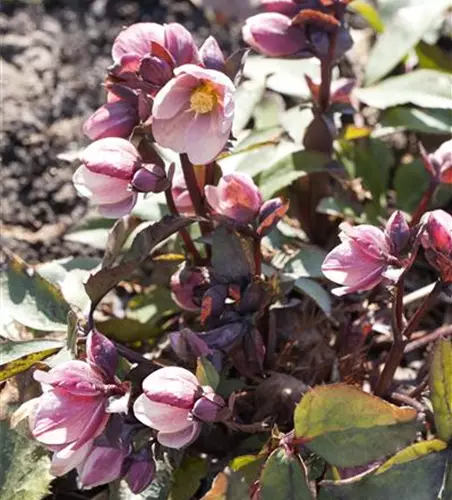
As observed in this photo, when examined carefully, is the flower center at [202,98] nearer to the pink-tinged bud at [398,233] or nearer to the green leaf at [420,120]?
the pink-tinged bud at [398,233]

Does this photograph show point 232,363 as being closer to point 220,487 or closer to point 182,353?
point 182,353

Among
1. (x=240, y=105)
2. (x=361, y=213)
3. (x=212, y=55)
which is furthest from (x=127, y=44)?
(x=361, y=213)

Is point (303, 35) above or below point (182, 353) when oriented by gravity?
above

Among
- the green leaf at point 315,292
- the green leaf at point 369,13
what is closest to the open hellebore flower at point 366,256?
the green leaf at point 315,292

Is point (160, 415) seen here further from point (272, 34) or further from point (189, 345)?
point (272, 34)

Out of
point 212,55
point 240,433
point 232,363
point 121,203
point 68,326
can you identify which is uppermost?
point 212,55

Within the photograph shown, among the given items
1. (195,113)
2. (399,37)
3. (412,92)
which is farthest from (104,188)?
(399,37)
